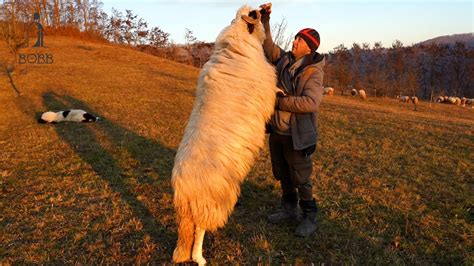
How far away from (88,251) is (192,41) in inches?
1618

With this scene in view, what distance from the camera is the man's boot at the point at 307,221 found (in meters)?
4.02

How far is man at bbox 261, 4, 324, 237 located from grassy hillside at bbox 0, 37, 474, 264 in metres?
0.94

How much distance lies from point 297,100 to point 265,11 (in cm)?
95

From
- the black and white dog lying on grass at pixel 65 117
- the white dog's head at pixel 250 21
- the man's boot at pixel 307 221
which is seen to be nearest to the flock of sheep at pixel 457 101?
the black and white dog lying on grass at pixel 65 117

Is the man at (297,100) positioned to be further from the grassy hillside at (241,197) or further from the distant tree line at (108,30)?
the distant tree line at (108,30)

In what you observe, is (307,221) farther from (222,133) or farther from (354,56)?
(354,56)

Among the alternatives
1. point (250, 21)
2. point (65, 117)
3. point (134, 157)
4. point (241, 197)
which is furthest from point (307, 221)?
point (65, 117)

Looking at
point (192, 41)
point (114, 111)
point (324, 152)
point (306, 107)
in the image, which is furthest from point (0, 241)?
point (192, 41)

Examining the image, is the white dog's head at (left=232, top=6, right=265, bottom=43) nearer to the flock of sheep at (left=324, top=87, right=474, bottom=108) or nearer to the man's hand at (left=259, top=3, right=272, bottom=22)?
the man's hand at (left=259, top=3, right=272, bottom=22)

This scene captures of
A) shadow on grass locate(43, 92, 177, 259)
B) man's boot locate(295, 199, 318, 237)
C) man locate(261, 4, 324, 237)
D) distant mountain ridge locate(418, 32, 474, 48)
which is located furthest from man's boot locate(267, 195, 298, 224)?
distant mountain ridge locate(418, 32, 474, 48)

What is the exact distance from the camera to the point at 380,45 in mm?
60688

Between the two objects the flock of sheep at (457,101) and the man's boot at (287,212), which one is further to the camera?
the flock of sheep at (457,101)

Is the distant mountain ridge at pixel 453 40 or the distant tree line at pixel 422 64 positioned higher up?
the distant mountain ridge at pixel 453 40

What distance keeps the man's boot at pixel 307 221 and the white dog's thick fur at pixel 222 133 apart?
1220 millimetres
